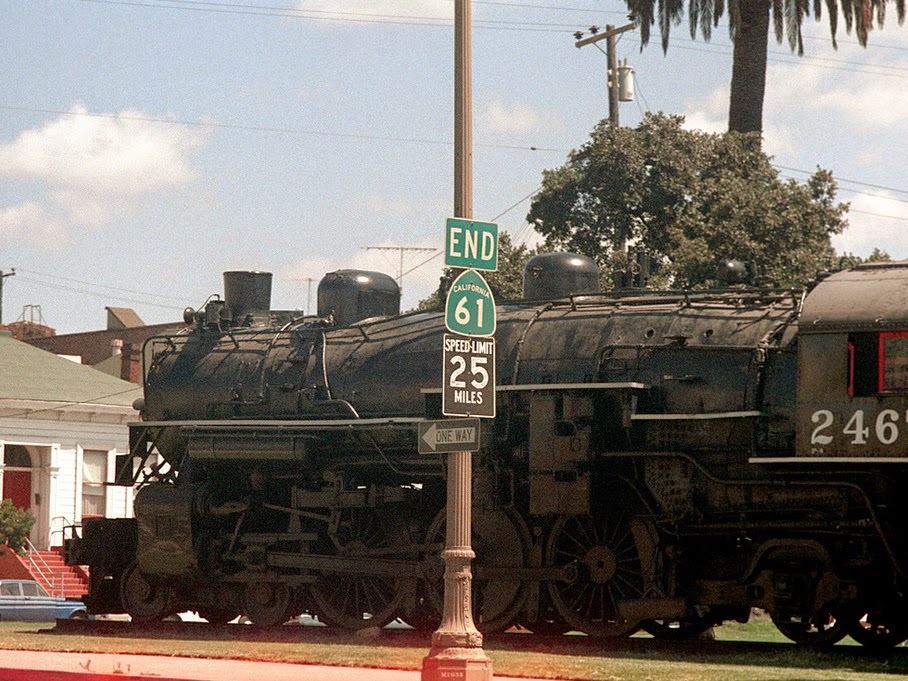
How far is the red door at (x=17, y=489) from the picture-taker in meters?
47.0

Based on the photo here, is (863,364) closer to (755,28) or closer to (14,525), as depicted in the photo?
(755,28)

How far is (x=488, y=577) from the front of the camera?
64.1 ft

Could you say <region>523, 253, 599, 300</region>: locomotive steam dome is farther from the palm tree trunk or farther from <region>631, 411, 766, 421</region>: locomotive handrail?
the palm tree trunk

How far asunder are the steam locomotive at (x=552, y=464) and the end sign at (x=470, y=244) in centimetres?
410

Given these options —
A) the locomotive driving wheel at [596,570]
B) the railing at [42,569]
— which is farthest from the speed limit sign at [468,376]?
the railing at [42,569]

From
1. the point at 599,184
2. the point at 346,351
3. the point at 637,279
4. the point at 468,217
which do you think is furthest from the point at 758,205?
the point at 468,217

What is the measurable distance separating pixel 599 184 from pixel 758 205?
5432 millimetres

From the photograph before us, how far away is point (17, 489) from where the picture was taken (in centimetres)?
4716

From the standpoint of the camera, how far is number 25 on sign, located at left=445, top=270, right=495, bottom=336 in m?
14.6

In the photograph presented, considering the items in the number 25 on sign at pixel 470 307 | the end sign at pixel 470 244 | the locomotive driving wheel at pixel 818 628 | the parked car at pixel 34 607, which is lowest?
the parked car at pixel 34 607

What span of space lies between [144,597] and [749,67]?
75.5ft

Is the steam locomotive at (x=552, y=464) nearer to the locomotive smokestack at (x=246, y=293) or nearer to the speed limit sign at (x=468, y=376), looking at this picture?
the locomotive smokestack at (x=246, y=293)

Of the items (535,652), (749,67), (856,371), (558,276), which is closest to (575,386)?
(558,276)

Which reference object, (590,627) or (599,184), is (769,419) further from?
(599,184)
